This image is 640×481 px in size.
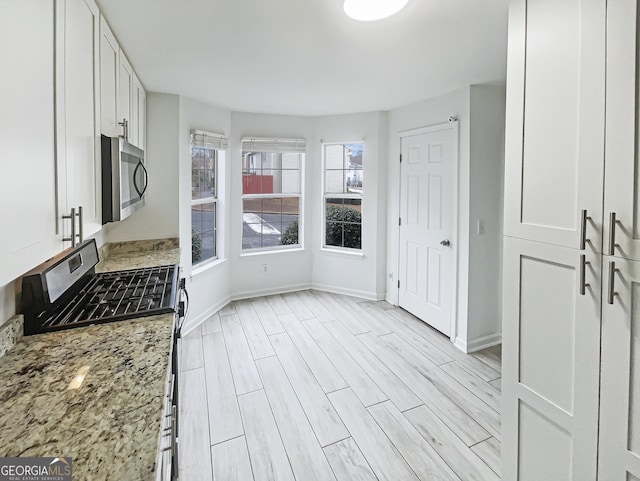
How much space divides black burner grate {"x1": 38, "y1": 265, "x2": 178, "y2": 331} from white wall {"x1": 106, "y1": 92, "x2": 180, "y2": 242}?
1076 mm

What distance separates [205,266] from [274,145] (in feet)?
5.76

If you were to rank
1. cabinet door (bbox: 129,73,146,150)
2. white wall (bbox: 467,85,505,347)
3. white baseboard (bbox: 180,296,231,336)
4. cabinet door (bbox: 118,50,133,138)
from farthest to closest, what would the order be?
1. white baseboard (bbox: 180,296,231,336)
2. white wall (bbox: 467,85,505,347)
3. cabinet door (bbox: 129,73,146,150)
4. cabinet door (bbox: 118,50,133,138)

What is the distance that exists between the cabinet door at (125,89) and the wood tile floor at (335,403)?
77.7 inches

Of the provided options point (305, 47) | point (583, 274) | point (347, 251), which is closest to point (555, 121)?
point (583, 274)

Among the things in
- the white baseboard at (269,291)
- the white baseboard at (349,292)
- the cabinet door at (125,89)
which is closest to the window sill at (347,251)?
the white baseboard at (349,292)

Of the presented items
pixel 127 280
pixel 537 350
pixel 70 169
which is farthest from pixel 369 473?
pixel 70 169

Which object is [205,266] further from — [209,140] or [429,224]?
[429,224]

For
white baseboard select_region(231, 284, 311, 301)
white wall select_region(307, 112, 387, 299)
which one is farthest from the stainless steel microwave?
white wall select_region(307, 112, 387, 299)

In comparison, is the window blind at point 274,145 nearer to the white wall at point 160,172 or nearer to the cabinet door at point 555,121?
the white wall at point 160,172

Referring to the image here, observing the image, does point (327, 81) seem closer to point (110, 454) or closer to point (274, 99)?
point (274, 99)

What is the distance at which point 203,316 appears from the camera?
3869mm

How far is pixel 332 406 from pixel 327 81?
8.47 ft

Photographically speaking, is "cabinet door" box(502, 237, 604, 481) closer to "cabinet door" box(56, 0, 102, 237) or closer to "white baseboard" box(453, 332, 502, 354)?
"white baseboard" box(453, 332, 502, 354)

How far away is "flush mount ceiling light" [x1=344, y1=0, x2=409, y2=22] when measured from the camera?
1.67m
